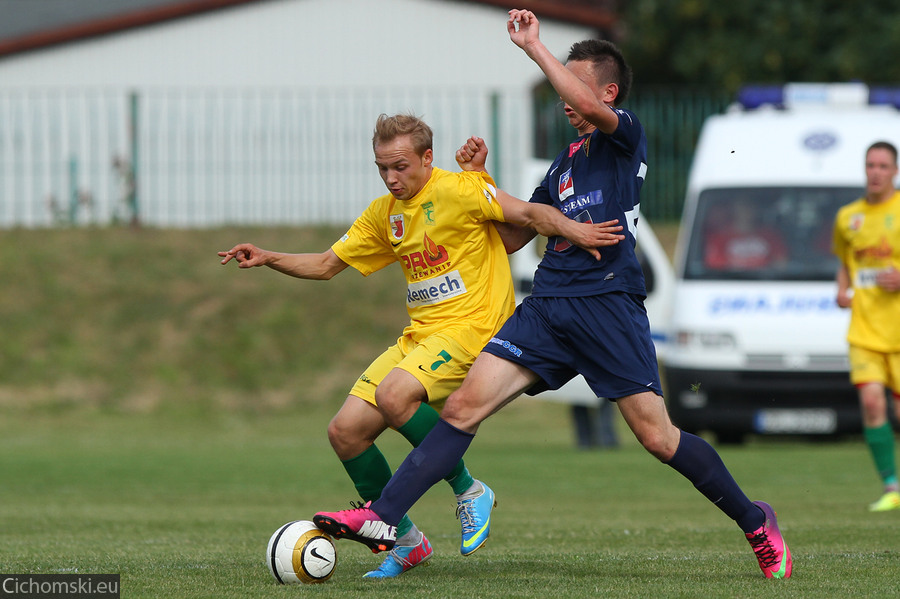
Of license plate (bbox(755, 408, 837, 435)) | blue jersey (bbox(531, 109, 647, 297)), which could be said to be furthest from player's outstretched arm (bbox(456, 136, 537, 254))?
license plate (bbox(755, 408, 837, 435))

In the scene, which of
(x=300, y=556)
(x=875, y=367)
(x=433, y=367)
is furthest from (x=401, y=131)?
(x=875, y=367)

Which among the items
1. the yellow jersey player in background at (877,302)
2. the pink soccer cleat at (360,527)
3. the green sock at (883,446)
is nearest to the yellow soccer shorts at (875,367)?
the yellow jersey player in background at (877,302)

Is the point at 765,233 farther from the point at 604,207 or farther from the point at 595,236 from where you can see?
the point at 595,236

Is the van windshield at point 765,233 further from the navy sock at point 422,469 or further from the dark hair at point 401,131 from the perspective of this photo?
the navy sock at point 422,469

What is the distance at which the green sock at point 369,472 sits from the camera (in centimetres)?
622

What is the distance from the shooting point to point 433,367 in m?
6.05

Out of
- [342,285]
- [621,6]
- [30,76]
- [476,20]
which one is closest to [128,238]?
[342,285]

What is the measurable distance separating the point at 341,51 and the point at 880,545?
22.0 metres

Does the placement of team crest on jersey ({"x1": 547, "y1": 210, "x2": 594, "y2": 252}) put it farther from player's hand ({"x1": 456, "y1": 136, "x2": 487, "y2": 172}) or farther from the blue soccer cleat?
the blue soccer cleat

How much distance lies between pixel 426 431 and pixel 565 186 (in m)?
1.25

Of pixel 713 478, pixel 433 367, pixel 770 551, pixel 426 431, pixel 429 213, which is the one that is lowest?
pixel 770 551

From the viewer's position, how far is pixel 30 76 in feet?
89.5

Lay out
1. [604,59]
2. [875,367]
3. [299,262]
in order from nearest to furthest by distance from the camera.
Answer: [604,59]
[299,262]
[875,367]

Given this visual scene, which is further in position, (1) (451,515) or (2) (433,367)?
(1) (451,515)
